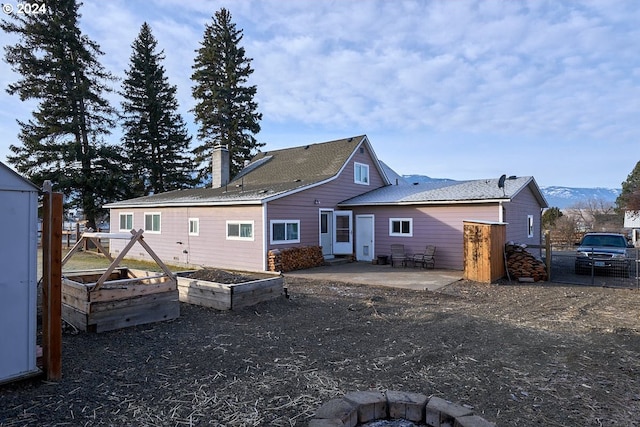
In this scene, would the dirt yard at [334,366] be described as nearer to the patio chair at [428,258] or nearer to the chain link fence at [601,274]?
the chain link fence at [601,274]

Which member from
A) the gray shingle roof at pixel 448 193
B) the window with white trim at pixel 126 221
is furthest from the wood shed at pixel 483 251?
the window with white trim at pixel 126 221

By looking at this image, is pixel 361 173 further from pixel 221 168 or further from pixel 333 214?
pixel 221 168

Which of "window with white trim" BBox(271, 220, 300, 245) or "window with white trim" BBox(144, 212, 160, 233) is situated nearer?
"window with white trim" BBox(271, 220, 300, 245)

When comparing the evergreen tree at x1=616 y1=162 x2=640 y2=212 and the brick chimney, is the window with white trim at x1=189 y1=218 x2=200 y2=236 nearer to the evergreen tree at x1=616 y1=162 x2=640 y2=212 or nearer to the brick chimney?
the brick chimney

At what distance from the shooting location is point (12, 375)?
384 centimetres

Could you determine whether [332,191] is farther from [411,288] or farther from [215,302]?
[215,302]

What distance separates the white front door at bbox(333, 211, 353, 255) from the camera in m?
16.7

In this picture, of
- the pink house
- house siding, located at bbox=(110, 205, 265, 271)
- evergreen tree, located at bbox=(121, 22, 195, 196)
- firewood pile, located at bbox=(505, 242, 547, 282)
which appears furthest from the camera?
evergreen tree, located at bbox=(121, 22, 195, 196)

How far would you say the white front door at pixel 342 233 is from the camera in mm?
16688

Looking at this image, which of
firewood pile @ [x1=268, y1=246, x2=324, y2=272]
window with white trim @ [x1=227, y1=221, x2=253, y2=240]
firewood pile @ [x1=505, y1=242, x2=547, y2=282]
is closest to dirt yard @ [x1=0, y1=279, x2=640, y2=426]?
firewood pile @ [x1=505, y1=242, x2=547, y2=282]

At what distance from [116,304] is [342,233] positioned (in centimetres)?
1165

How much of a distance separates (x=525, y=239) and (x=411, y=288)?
8817 mm

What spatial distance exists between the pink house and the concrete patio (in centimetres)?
129

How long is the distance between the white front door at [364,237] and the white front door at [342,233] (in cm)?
35
